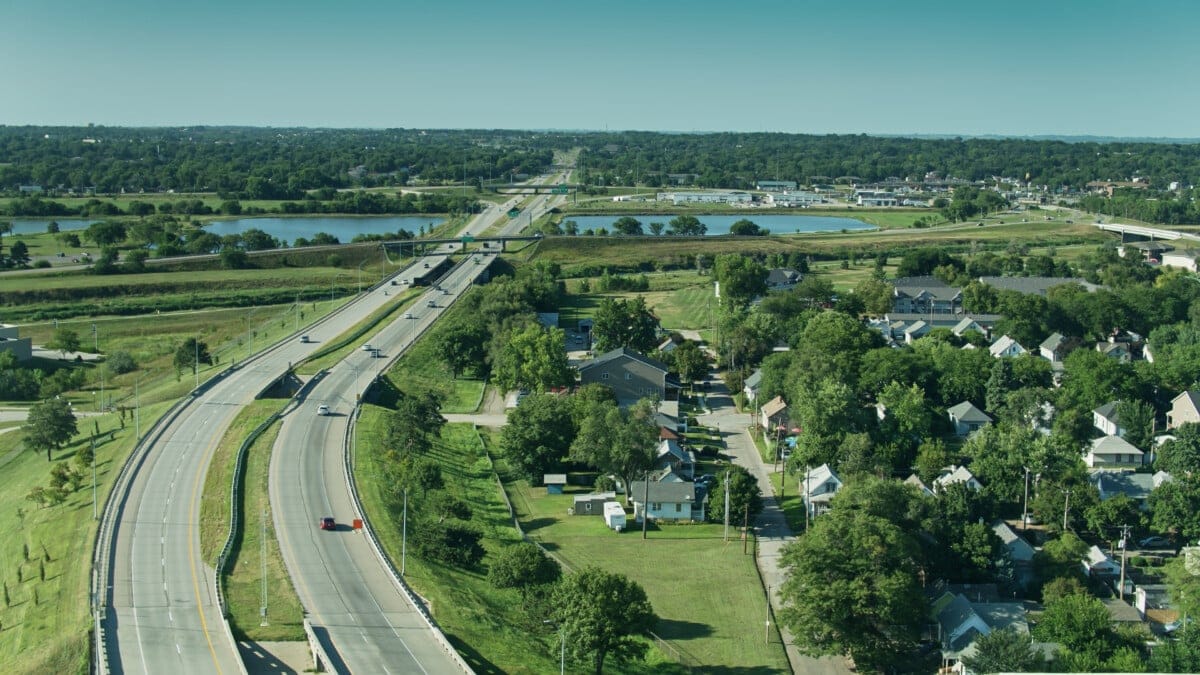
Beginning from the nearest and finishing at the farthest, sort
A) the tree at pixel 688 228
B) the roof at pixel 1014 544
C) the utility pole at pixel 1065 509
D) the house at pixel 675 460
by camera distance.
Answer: the roof at pixel 1014 544
the utility pole at pixel 1065 509
the house at pixel 675 460
the tree at pixel 688 228

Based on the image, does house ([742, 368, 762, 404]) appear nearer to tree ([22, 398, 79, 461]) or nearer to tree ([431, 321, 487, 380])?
tree ([431, 321, 487, 380])

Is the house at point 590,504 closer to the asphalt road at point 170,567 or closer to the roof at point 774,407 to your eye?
the roof at point 774,407

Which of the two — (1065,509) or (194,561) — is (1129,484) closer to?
(1065,509)

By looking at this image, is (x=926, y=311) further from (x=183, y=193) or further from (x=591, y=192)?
(x=183, y=193)

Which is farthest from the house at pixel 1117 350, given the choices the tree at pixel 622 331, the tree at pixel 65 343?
the tree at pixel 65 343

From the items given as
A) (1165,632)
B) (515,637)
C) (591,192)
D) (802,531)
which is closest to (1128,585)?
(1165,632)

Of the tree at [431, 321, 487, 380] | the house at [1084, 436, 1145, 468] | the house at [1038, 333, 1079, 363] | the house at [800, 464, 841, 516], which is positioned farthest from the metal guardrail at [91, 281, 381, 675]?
the house at [1038, 333, 1079, 363]
